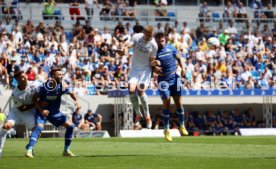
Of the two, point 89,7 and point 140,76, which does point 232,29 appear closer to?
point 89,7

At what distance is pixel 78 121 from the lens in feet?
113

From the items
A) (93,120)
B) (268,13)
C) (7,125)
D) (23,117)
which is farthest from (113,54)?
(7,125)

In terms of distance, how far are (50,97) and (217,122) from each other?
2171 centimetres

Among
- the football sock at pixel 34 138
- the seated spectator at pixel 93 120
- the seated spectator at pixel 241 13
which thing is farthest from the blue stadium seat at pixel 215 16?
the football sock at pixel 34 138

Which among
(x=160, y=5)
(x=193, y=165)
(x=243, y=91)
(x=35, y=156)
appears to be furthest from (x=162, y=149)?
(x=160, y=5)

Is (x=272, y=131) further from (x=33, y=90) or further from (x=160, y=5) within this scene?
(x=33, y=90)

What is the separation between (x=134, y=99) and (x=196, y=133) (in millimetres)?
16320

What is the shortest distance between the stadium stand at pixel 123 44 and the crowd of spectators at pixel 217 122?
105 millimetres

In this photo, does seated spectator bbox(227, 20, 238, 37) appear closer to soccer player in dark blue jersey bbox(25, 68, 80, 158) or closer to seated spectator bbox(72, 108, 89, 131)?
seated spectator bbox(72, 108, 89, 131)

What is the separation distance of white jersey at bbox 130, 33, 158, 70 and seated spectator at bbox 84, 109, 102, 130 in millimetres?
13627

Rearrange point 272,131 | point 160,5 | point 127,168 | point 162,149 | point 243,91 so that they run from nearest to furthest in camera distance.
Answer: point 127,168 < point 162,149 < point 272,131 < point 243,91 < point 160,5

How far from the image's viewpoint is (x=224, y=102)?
128 ft

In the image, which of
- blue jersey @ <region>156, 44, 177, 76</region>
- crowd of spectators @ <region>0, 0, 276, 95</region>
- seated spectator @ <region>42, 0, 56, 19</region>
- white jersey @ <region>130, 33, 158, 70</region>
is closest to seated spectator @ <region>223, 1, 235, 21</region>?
crowd of spectators @ <region>0, 0, 276, 95</region>

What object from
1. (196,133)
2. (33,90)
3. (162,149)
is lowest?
(196,133)
